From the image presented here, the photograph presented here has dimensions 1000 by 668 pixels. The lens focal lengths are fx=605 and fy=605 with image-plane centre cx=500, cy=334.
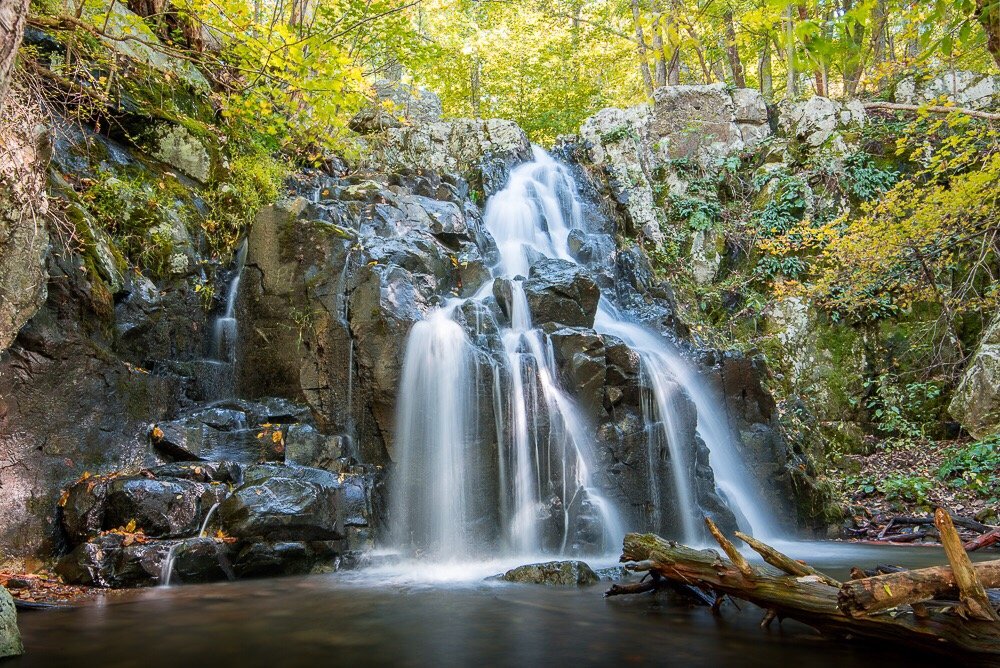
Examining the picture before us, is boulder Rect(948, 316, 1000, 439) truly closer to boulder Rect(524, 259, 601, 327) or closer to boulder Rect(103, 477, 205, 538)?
boulder Rect(524, 259, 601, 327)

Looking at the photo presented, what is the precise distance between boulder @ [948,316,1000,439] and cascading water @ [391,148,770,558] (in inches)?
218

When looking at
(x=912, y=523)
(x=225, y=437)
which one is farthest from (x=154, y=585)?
(x=912, y=523)

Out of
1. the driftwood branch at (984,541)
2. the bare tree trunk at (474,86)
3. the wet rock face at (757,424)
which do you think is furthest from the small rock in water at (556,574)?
the bare tree trunk at (474,86)

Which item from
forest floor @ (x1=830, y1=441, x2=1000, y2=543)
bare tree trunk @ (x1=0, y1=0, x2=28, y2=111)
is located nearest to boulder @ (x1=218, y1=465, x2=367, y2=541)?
bare tree trunk @ (x1=0, y1=0, x2=28, y2=111)

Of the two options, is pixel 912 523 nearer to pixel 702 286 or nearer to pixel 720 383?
pixel 720 383

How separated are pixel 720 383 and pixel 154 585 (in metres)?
8.97

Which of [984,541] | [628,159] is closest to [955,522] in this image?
[984,541]

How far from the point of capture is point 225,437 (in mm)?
7961

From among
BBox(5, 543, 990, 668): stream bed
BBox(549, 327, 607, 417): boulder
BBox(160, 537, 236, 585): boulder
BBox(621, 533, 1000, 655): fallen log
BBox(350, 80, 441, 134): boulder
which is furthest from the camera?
BBox(350, 80, 441, 134): boulder

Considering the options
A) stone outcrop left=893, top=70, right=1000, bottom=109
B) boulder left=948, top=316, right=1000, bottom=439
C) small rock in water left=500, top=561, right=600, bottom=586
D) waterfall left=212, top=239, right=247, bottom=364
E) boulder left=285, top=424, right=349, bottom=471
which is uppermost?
stone outcrop left=893, top=70, right=1000, bottom=109

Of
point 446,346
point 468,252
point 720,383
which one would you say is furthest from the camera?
point 468,252

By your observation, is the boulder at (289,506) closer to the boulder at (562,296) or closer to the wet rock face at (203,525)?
the wet rock face at (203,525)

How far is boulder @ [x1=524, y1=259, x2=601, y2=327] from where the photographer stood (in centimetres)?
1023

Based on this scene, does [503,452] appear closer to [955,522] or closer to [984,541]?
[984,541]
